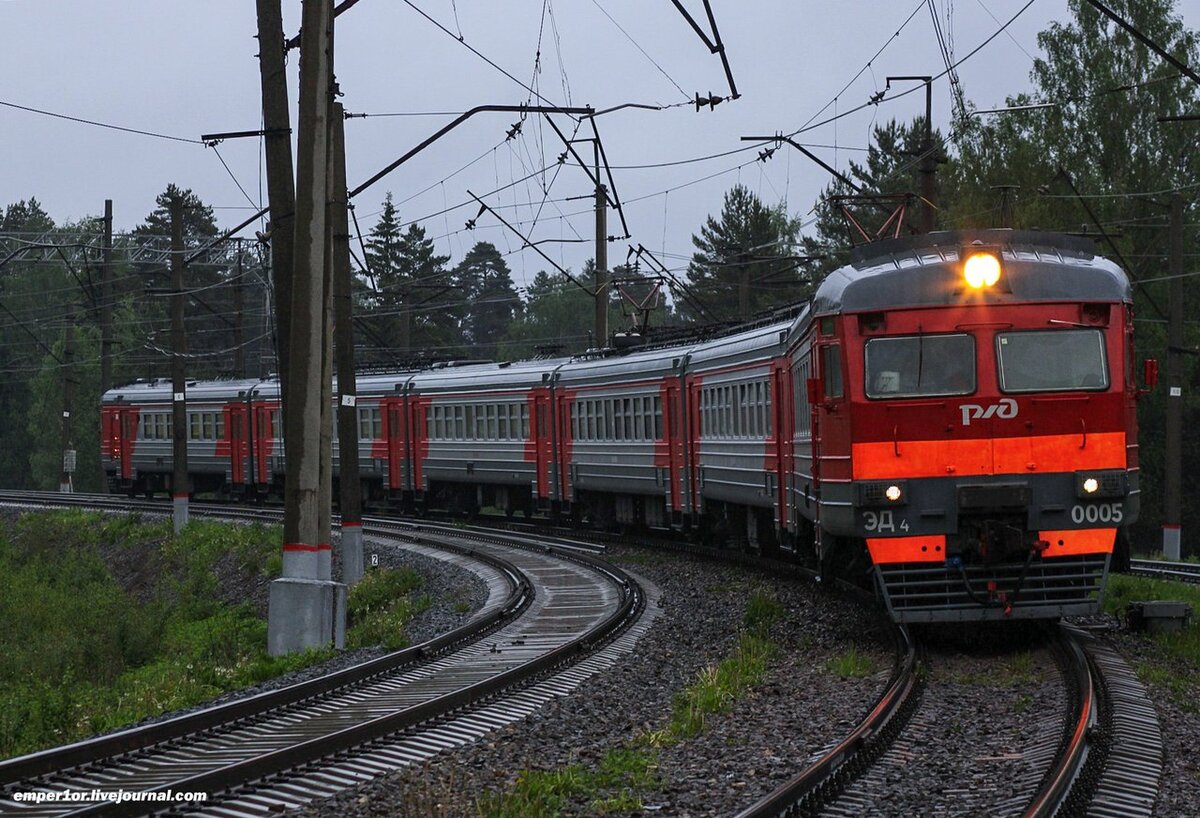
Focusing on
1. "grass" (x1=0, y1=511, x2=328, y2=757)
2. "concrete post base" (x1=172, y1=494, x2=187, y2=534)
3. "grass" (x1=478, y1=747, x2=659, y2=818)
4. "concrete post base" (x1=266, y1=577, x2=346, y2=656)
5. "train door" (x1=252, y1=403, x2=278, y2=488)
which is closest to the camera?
"grass" (x1=478, y1=747, x2=659, y2=818)

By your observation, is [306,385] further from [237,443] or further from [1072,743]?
[237,443]

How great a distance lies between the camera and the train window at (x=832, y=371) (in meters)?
12.5

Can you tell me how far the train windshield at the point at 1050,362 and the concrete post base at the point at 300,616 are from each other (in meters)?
6.50

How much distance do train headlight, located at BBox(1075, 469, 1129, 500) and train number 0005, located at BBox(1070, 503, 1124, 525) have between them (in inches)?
3.4

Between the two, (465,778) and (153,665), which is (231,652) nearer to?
(153,665)

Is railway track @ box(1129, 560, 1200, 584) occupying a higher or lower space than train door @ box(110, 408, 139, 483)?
lower

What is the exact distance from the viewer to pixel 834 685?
1119cm

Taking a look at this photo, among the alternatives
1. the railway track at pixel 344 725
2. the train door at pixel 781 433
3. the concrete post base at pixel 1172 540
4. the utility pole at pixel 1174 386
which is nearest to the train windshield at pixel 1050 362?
the railway track at pixel 344 725

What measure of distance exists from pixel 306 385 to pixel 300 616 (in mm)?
2108

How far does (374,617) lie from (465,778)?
10.5 metres

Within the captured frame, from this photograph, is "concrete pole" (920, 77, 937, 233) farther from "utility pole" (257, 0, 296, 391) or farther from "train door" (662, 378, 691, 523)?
"utility pole" (257, 0, 296, 391)

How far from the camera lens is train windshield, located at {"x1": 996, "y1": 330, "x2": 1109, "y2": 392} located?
12.2m

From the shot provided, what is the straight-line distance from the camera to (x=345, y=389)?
21.7 meters

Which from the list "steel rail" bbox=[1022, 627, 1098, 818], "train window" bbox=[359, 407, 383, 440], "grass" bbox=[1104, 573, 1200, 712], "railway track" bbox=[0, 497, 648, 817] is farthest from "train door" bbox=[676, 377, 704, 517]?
"train window" bbox=[359, 407, 383, 440]
